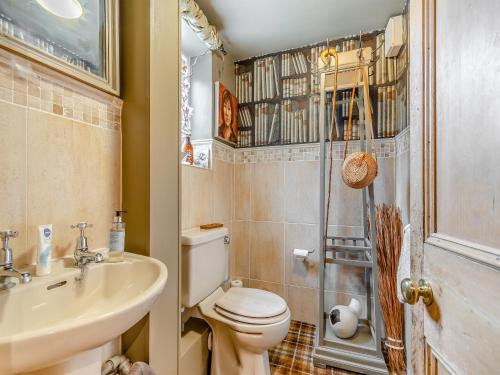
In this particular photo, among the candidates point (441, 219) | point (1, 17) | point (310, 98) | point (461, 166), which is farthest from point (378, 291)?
point (1, 17)

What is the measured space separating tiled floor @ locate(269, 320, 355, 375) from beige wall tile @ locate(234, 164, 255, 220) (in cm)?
98

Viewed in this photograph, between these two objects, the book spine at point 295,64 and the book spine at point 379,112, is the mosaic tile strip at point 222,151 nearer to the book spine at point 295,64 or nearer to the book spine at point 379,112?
the book spine at point 295,64

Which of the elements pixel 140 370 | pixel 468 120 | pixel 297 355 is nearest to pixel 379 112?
pixel 468 120

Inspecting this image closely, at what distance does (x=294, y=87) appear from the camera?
2.00 metres

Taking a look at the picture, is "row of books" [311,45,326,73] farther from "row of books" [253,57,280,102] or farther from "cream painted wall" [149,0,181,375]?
"cream painted wall" [149,0,181,375]

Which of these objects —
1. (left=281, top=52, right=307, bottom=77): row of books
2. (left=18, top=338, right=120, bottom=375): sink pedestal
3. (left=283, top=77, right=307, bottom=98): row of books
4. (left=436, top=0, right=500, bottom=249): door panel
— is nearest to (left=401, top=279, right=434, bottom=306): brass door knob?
(left=436, top=0, right=500, bottom=249): door panel

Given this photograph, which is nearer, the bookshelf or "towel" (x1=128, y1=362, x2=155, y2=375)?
"towel" (x1=128, y1=362, x2=155, y2=375)

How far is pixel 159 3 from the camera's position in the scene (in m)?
0.99

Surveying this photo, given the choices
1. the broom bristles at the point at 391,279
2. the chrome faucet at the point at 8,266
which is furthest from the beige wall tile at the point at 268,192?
the chrome faucet at the point at 8,266

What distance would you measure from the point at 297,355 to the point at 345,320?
Result: 0.40m

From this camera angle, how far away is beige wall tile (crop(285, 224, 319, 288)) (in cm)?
188

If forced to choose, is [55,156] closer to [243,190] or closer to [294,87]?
[243,190]

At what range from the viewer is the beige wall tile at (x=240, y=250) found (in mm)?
2090

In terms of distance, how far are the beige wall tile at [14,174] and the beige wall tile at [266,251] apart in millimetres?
1567
